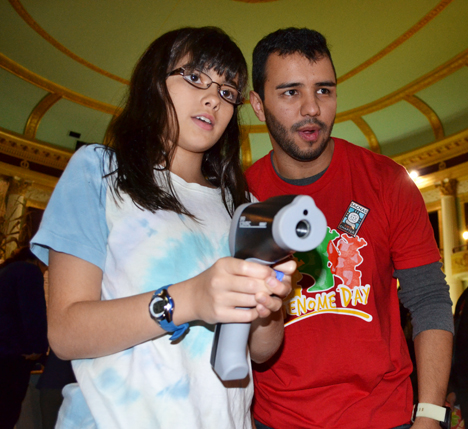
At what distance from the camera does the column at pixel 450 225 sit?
12.0m

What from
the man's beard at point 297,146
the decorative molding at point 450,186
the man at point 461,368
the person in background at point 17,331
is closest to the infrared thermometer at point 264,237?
the man's beard at point 297,146

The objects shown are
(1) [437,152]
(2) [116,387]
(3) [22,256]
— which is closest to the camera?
(2) [116,387]

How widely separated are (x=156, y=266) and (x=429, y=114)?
12.3 meters

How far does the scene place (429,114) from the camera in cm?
1190

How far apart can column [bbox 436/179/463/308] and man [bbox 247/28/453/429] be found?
11.2 metres

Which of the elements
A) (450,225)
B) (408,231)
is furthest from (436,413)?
(450,225)

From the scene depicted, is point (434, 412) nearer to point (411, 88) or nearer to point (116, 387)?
point (116, 387)

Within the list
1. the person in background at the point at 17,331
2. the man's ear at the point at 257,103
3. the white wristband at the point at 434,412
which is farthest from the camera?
the person in background at the point at 17,331

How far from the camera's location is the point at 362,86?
11352 millimetres

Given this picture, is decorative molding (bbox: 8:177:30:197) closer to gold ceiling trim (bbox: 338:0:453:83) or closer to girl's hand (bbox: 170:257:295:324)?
gold ceiling trim (bbox: 338:0:453:83)

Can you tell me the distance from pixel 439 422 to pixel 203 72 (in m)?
1.40

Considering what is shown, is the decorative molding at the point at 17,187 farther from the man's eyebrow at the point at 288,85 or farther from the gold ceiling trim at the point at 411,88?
the man's eyebrow at the point at 288,85

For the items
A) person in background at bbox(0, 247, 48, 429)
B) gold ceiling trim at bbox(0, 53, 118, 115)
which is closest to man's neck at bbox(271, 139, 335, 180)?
person in background at bbox(0, 247, 48, 429)

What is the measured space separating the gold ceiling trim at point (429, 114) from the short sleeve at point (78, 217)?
38.7 ft
